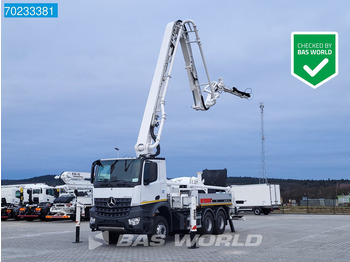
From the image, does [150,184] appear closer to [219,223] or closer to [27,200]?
[219,223]

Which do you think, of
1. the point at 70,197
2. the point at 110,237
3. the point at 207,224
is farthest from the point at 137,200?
the point at 70,197

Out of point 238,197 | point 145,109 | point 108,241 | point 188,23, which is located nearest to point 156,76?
point 145,109

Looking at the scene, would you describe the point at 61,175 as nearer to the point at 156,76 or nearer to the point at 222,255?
the point at 156,76

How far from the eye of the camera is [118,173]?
14906mm

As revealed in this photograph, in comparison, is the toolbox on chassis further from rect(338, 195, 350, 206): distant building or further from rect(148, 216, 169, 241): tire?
rect(338, 195, 350, 206): distant building

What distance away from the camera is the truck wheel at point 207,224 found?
17.5 metres

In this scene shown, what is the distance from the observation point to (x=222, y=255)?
40.9 ft

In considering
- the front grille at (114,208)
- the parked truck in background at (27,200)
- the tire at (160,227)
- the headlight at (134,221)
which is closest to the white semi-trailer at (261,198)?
the parked truck in background at (27,200)

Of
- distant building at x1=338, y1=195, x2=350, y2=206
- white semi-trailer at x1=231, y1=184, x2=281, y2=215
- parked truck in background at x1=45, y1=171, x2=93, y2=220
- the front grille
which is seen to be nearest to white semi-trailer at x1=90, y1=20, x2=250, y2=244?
the front grille

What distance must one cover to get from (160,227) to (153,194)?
111 centimetres

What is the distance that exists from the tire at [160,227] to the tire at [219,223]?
3.44 metres

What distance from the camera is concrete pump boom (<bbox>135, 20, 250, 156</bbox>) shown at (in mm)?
16453

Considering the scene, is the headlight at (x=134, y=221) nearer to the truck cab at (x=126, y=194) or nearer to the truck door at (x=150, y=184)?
the truck cab at (x=126, y=194)

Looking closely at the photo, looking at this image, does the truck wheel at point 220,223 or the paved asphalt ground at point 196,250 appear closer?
the paved asphalt ground at point 196,250
